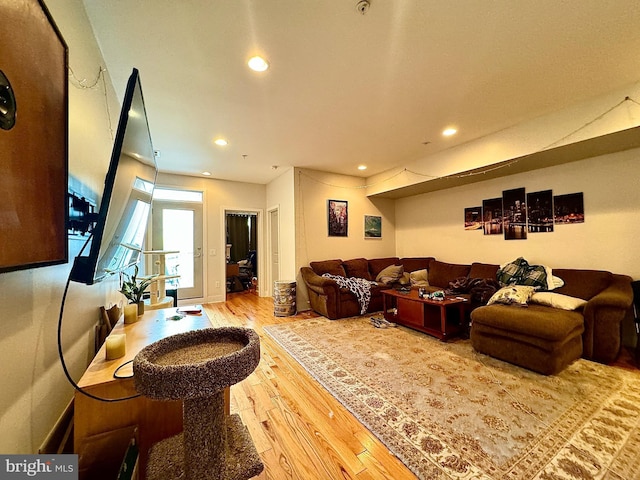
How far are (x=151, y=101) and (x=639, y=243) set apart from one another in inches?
211

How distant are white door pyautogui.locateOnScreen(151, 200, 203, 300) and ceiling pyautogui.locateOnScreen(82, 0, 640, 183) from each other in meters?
2.11

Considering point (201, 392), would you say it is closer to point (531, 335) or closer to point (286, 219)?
point (531, 335)

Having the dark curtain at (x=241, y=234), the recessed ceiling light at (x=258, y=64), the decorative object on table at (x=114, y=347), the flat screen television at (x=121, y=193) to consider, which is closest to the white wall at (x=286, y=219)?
the recessed ceiling light at (x=258, y=64)

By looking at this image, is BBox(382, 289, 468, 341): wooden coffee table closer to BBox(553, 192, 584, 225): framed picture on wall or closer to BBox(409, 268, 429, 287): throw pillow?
BBox(409, 268, 429, 287): throw pillow

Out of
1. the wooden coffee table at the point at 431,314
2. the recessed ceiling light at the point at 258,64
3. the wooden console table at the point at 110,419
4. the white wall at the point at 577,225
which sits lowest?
the wooden coffee table at the point at 431,314

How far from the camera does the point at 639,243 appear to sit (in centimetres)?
267

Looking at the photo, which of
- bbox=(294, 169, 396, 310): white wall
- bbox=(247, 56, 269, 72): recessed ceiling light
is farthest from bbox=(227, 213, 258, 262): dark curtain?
bbox=(247, 56, 269, 72): recessed ceiling light

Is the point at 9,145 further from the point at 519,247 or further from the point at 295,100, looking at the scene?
the point at 519,247

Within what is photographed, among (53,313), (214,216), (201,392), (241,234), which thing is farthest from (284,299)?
(241,234)

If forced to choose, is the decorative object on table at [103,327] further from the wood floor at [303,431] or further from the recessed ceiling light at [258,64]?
the recessed ceiling light at [258,64]

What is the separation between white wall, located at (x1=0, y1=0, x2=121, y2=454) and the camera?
759 mm

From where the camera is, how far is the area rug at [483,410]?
1325mm
